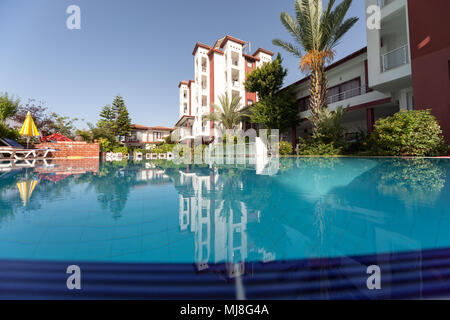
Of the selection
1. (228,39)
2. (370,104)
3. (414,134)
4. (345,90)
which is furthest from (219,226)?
(228,39)

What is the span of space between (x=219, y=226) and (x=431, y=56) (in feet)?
40.5

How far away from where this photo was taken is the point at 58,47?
9648 millimetres

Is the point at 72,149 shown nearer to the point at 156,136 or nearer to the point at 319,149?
the point at 319,149

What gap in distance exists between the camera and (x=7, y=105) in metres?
18.4

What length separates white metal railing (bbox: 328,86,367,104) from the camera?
44.4 feet

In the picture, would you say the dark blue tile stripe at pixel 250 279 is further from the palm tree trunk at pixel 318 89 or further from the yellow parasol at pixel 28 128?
the yellow parasol at pixel 28 128

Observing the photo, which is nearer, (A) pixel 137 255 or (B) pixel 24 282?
(B) pixel 24 282

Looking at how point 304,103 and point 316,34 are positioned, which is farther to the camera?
point 304,103

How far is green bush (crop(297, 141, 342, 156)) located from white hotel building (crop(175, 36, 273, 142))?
10.5m

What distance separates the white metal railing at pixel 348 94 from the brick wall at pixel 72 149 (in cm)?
2074

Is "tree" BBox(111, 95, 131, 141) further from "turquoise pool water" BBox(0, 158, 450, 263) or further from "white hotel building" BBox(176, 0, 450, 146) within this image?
"turquoise pool water" BBox(0, 158, 450, 263)
